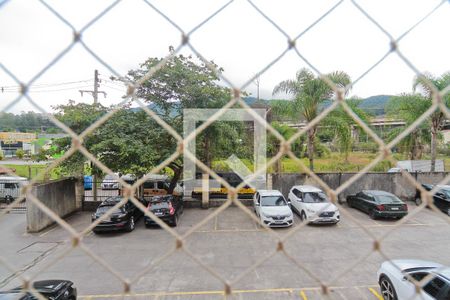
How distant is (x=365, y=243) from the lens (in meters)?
7.64

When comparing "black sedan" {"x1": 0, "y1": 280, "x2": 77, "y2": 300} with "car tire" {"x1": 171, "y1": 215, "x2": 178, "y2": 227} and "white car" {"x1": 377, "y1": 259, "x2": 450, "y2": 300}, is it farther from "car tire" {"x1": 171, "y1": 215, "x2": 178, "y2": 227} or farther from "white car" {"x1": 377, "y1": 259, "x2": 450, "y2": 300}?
"car tire" {"x1": 171, "y1": 215, "x2": 178, "y2": 227}

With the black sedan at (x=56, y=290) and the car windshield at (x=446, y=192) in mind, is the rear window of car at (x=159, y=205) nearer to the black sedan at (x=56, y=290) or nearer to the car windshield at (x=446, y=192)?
the black sedan at (x=56, y=290)

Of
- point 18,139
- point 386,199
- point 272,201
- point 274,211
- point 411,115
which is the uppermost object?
point 411,115

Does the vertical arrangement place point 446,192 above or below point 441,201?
above

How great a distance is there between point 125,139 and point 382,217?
29.2 feet

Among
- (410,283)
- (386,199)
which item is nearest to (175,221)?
(410,283)

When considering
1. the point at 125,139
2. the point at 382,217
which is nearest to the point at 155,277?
the point at 125,139

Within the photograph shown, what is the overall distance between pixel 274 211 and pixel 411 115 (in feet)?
25.1

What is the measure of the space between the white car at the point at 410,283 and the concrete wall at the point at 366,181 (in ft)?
24.9

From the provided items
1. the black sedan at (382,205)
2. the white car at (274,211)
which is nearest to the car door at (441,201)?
the black sedan at (382,205)

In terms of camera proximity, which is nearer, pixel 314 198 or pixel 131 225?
pixel 131 225

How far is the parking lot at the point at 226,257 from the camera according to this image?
17.1ft

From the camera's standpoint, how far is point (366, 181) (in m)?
12.7

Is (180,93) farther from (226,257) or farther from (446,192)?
(446,192)
